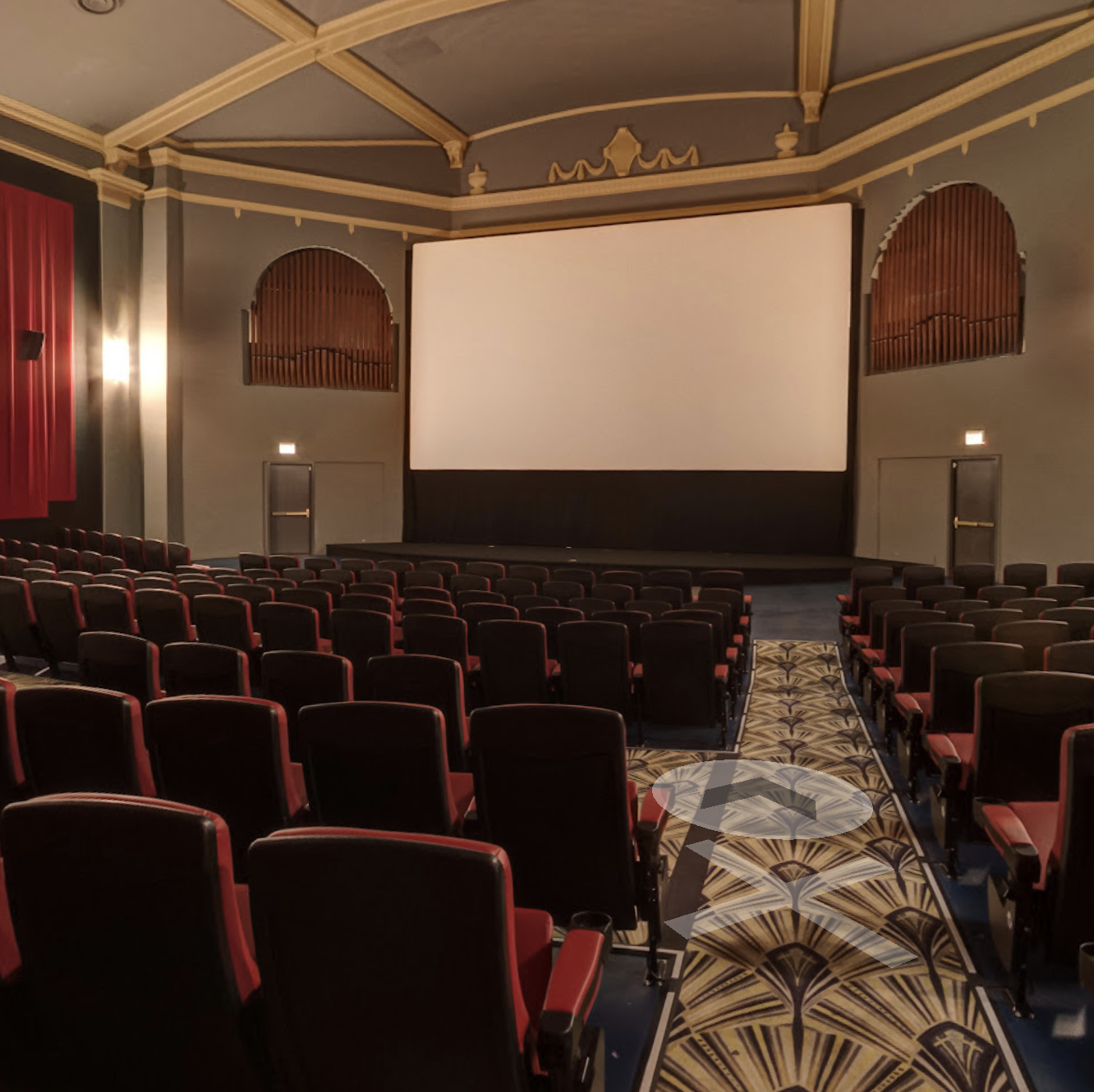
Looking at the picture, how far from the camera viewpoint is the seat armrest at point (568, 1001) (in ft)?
5.01

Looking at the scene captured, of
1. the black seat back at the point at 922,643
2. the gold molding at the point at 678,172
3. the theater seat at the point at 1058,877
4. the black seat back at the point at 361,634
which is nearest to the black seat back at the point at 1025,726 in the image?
the theater seat at the point at 1058,877

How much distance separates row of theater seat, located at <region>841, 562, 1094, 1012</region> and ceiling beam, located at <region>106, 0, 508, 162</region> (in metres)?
9.01

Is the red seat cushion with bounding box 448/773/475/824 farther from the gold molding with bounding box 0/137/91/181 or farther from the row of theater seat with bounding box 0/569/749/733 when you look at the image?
the gold molding with bounding box 0/137/91/181

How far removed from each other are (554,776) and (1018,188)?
1080 centimetres

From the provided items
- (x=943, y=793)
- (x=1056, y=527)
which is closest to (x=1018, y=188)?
(x=1056, y=527)

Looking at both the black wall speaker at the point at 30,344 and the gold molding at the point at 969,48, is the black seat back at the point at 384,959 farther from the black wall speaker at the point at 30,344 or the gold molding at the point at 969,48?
the black wall speaker at the point at 30,344

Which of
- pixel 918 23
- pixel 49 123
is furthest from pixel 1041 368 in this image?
pixel 49 123

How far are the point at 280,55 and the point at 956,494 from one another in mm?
10323

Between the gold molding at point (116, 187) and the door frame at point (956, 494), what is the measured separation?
1242 centimetres

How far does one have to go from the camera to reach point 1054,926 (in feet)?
7.47

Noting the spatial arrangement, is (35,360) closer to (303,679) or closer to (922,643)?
(303,679)

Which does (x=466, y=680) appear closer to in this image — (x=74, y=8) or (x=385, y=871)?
(x=385, y=871)

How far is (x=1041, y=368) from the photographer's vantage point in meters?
10.2

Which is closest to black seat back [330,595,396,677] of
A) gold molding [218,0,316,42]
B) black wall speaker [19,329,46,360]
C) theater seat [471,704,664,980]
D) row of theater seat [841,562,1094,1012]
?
theater seat [471,704,664,980]
